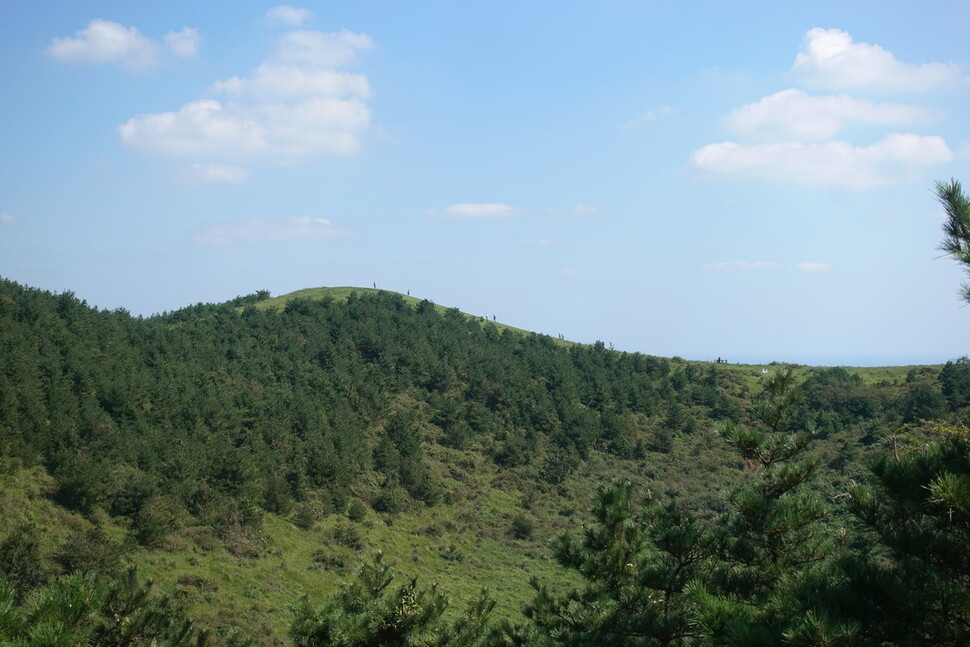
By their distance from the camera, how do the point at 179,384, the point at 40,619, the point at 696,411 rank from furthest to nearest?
1. the point at 696,411
2. the point at 179,384
3. the point at 40,619

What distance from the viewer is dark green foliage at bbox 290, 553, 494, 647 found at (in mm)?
10734

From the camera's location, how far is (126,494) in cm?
3194

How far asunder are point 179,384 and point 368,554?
58.7 feet

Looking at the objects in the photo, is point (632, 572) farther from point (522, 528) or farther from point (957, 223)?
point (522, 528)

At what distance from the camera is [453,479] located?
172ft

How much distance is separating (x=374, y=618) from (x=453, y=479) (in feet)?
138

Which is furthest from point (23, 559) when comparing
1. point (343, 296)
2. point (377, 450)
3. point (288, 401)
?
point (343, 296)

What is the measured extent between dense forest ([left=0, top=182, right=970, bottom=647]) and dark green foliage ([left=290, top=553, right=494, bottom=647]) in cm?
5

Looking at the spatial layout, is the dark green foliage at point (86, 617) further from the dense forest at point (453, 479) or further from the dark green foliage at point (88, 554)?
the dark green foliage at point (88, 554)

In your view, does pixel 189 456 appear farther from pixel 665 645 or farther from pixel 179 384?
pixel 665 645

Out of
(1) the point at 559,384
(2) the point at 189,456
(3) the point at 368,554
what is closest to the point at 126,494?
(2) the point at 189,456

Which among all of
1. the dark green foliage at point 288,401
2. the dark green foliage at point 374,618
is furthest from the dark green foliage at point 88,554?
the dark green foliage at point 374,618

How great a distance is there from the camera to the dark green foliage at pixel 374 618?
10734 mm

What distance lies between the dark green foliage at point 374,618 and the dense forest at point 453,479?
48 mm
